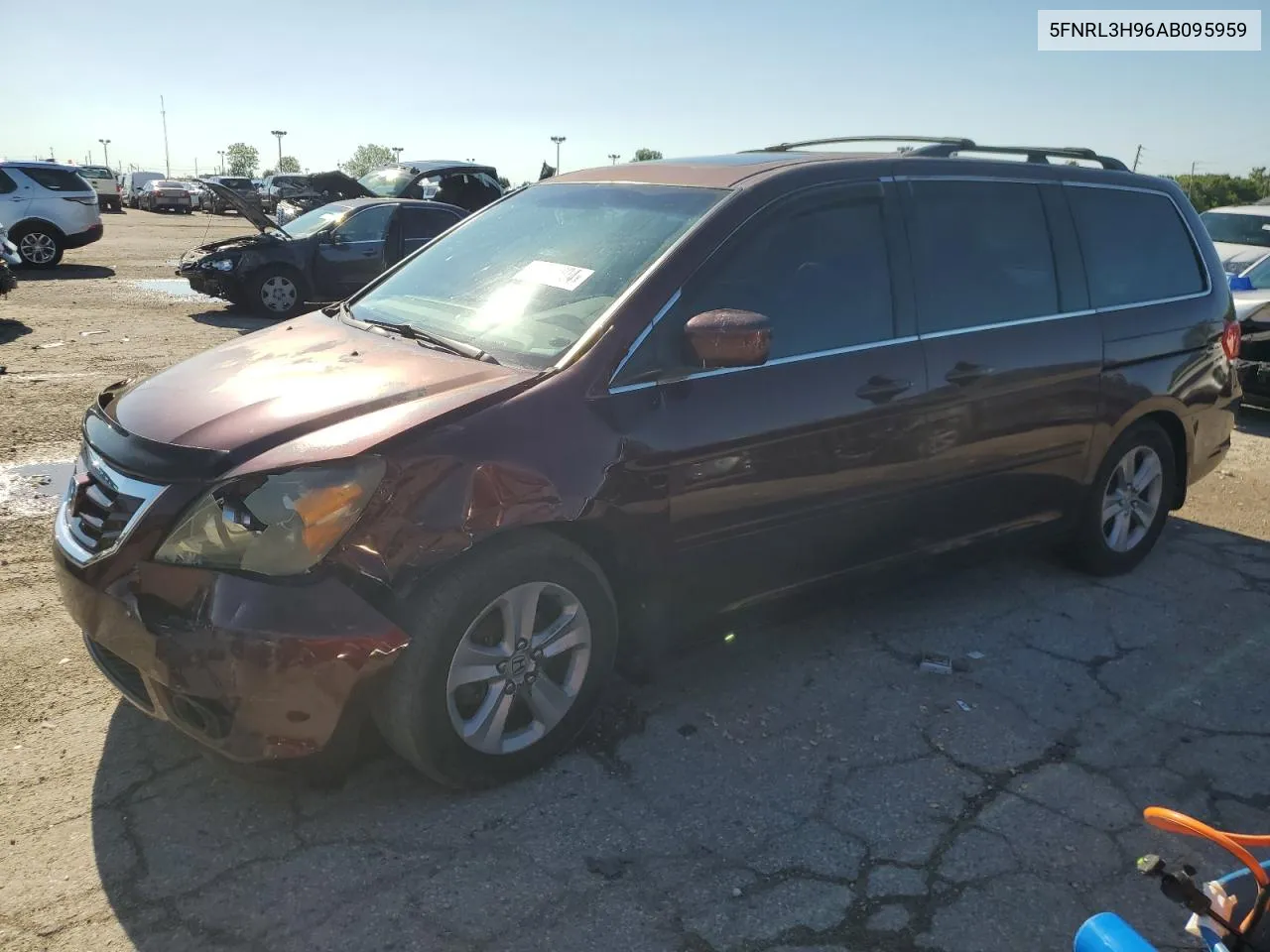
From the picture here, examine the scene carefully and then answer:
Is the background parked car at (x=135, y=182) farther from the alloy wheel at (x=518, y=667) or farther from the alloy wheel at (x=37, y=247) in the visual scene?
the alloy wheel at (x=518, y=667)

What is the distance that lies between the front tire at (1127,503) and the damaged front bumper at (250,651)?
341cm

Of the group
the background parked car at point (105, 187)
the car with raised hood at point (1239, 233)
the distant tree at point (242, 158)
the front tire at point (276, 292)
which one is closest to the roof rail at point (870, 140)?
the car with raised hood at point (1239, 233)

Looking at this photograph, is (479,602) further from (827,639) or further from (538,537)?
(827,639)

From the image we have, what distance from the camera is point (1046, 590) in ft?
15.4

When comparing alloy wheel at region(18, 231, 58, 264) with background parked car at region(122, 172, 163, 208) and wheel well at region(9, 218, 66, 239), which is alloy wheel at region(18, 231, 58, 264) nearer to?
wheel well at region(9, 218, 66, 239)

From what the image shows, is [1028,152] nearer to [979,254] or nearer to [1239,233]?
[979,254]

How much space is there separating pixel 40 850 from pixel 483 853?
1.15 metres

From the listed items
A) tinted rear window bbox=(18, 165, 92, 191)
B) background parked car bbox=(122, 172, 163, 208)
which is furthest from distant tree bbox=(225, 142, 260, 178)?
tinted rear window bbox=(18, 165, 92, 191)

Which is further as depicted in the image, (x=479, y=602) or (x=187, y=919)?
(x=479, y=602)

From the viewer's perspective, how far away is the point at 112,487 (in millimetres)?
2816

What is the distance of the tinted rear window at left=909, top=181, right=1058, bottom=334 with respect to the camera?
12.6 feet

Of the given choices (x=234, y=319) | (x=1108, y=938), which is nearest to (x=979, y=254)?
(x=1108, y=938)

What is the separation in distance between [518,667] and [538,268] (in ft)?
4.75

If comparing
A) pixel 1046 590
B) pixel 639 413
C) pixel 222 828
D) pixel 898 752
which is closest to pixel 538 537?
pixel 639 413
